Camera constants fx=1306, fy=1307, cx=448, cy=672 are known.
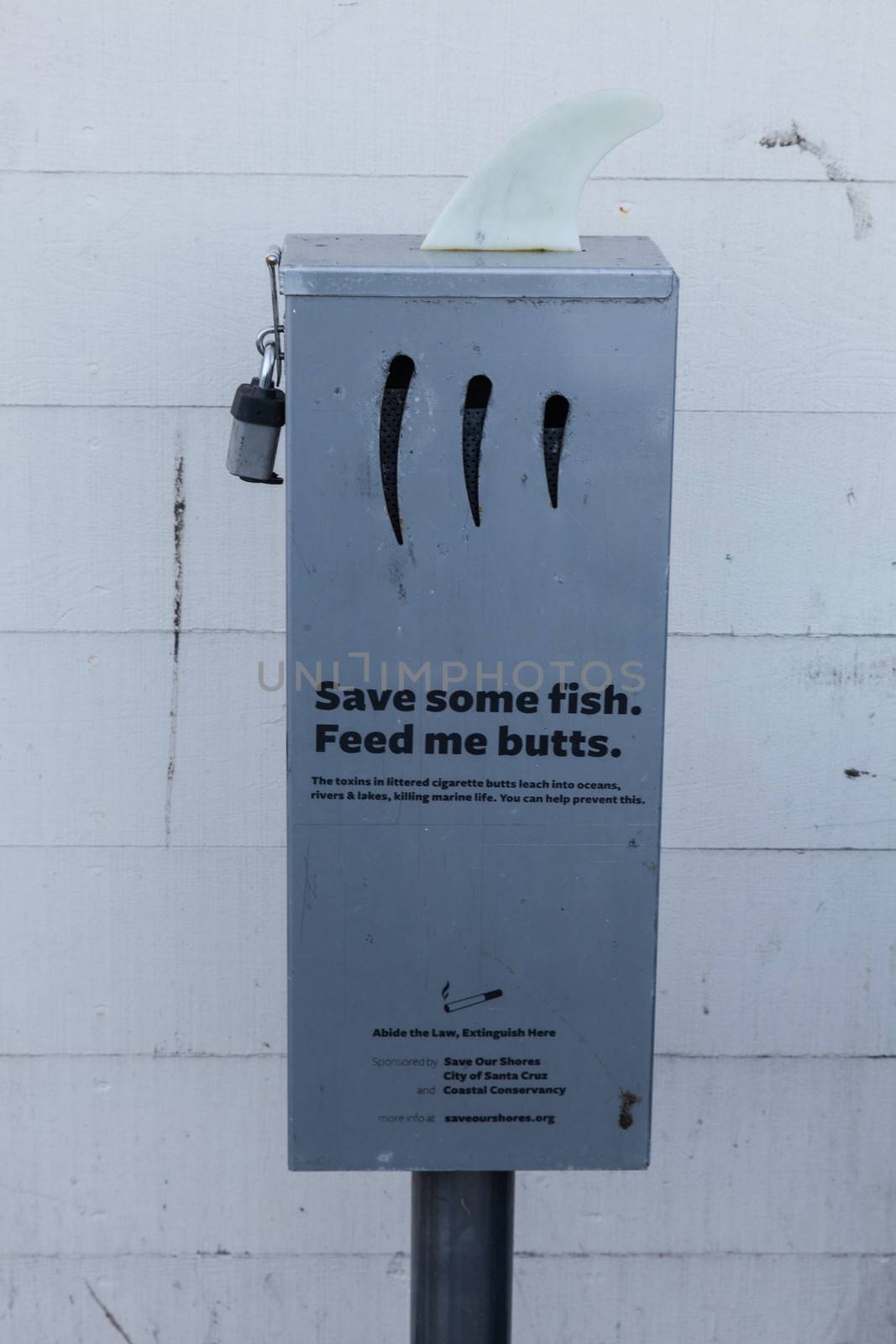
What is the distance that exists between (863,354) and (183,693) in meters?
1.05

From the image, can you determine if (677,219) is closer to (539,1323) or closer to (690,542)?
(690,542)

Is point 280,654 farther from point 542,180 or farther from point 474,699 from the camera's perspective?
point 542,180

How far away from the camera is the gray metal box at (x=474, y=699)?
1269 millimetres

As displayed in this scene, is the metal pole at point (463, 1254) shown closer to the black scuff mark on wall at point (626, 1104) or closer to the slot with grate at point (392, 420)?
the black scuff mark on wall at point (626, 1104)

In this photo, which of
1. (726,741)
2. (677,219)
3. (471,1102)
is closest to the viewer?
(471,1102)

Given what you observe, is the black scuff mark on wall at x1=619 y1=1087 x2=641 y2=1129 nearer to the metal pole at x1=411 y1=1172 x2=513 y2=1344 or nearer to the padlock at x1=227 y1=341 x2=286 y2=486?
the metal pole at x1=411 y1=1172 x2=513 y2=1344

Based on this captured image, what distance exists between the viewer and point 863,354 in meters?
1.79

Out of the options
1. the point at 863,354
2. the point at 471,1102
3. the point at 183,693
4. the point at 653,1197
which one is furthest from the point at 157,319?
the point at 653,1197

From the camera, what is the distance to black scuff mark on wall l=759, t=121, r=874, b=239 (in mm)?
1739

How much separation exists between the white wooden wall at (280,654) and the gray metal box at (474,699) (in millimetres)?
399

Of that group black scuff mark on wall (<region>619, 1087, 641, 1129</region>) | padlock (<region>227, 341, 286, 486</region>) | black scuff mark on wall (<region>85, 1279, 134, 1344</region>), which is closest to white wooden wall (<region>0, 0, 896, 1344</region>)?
black scuff mark on wall (<region>85, 1279, 134, 1344</region>)

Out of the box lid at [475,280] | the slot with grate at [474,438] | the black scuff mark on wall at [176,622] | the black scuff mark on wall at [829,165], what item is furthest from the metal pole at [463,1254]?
the black scuff mark on wall at [829,165]

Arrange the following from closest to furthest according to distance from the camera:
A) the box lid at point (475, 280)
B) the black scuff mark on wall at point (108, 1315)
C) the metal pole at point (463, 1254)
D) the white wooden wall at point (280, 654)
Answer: the box lid at point (475, 280) < the metal pole at point (463, 1254) < the white wooden wall at point (280, 654) < the black scuff mark on wall at point (108, 1315)

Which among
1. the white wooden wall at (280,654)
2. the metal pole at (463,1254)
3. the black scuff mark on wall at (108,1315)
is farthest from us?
the black scuff mark on wall at (108,1315)
